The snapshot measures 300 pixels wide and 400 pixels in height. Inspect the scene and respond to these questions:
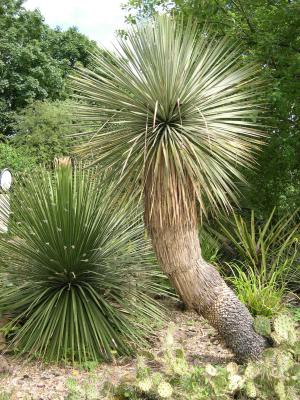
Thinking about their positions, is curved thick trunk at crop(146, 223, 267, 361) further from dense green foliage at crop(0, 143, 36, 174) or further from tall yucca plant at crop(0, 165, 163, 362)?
dense green foliage at crop(0, 143, 36, 174)

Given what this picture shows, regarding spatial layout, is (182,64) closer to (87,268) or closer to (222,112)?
(222,112)

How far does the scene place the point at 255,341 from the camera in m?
4.37

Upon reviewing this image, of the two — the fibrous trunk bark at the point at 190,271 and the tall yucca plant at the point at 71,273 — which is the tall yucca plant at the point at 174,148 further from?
the tall yucca plant at the point at 71,273

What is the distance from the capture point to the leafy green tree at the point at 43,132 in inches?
577

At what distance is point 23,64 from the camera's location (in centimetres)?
1994

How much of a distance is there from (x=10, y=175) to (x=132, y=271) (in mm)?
1946

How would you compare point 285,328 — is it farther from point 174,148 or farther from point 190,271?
point 174,148

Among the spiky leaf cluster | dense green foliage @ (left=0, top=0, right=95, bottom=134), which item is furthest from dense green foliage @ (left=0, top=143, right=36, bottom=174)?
the spiky leaf cluster

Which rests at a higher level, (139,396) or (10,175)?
(10,175)

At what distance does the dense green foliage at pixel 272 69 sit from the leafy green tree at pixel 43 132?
7433 mm

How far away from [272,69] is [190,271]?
350 cm

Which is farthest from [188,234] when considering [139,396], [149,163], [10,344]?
[10,344]

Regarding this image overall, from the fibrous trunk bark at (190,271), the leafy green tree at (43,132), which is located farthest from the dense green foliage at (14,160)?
the fibrous trunk bark at (190,271)

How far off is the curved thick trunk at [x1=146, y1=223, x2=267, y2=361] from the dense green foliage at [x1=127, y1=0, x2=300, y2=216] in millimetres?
2233
